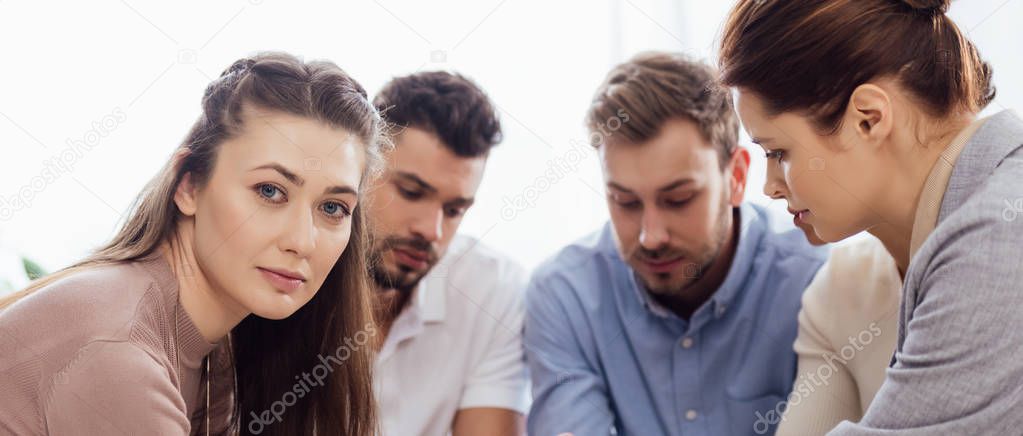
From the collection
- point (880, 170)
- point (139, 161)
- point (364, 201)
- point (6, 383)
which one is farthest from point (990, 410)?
point (139, 161)

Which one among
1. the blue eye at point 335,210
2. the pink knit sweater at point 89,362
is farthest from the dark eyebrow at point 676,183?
the pink knit sweater at point 89,362

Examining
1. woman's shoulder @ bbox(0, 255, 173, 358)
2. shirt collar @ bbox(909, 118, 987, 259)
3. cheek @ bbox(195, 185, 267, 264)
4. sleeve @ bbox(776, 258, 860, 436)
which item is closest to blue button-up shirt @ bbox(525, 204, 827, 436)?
sleeve @ bbox(776, 258, 860, 436)

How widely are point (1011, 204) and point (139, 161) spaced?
169 cm

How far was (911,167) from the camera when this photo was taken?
116cm

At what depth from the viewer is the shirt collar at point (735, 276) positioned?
1.70 metres

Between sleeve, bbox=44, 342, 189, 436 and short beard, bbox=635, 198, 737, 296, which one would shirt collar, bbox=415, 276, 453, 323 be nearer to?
short beard, bbox=635, 198, 737, 296

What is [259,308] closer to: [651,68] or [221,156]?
[221,156]

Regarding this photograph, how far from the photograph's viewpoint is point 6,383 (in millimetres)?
1079

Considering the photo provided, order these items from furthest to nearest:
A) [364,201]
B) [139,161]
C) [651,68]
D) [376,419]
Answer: [139,161], [651,68], [376,419], [364,201]

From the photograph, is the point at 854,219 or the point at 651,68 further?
the point at 651,68

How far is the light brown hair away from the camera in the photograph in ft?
5.46

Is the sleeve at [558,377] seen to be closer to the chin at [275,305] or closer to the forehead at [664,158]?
the forehead at [664,158]

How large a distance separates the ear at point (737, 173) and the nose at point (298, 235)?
84 centimetres

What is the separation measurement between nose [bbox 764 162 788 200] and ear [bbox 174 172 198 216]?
0.76m
